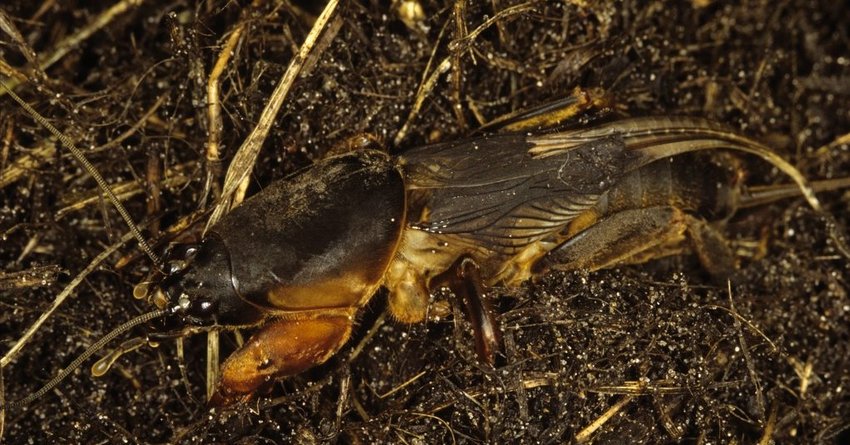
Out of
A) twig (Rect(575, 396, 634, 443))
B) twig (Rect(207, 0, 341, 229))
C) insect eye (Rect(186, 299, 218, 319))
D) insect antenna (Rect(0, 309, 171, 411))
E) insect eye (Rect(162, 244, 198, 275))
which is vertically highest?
twig (Rect(207, 0, 341, 229))

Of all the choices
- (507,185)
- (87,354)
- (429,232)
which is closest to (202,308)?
(87,354)

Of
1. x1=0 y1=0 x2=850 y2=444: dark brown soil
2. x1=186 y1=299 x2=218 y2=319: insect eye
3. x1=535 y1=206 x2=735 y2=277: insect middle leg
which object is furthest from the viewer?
x1=535 y1=206 x2=735 y2=277: insect middle leg

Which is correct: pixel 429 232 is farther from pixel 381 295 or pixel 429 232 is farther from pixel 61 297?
pixel 61 297

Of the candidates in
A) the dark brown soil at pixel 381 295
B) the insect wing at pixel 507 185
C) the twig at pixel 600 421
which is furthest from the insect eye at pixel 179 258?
the twig at pixel 600 421

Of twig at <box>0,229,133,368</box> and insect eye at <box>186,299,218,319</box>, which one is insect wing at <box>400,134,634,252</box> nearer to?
insect eye at <box>186,299,218,319</box>

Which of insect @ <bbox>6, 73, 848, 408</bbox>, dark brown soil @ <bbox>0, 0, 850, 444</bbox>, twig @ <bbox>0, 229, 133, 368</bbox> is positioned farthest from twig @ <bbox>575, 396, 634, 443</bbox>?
twig @ <bbox>0, 229, 133, 368</bbox>

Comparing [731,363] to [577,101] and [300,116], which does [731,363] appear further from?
[300,116]
